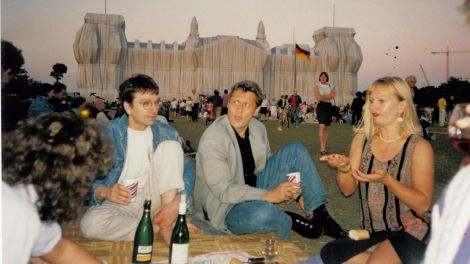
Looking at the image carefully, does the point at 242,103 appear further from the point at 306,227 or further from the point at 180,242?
the point at 180,242

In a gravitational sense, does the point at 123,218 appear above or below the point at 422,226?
below

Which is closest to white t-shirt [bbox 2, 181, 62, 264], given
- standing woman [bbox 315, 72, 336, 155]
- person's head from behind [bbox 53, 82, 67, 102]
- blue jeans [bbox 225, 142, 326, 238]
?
blue jeans [bbox 225, 142, 326, 238]

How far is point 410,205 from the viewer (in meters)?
1.82

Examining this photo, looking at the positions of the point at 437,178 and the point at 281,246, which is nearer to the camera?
the point at 281,246

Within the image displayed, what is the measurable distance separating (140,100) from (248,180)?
787 mm

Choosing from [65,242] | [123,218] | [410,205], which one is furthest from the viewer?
[123,218]

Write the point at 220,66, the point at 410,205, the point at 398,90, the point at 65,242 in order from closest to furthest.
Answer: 1. the point at 65,242
2. the point at 410,205
3. the point at 398,90
4. the point at 220,66

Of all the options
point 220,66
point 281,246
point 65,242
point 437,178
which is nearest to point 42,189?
point 65,242

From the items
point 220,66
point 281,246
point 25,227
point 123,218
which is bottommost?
point 281,246

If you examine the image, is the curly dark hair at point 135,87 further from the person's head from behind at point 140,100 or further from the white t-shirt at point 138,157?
the white t-shirt at point 138,157

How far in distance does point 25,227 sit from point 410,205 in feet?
4.67

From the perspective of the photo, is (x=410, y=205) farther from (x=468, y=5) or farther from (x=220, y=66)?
(x=220, y=66)

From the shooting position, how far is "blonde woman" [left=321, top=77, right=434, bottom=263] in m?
1.74

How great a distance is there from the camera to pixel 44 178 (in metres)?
1.13
